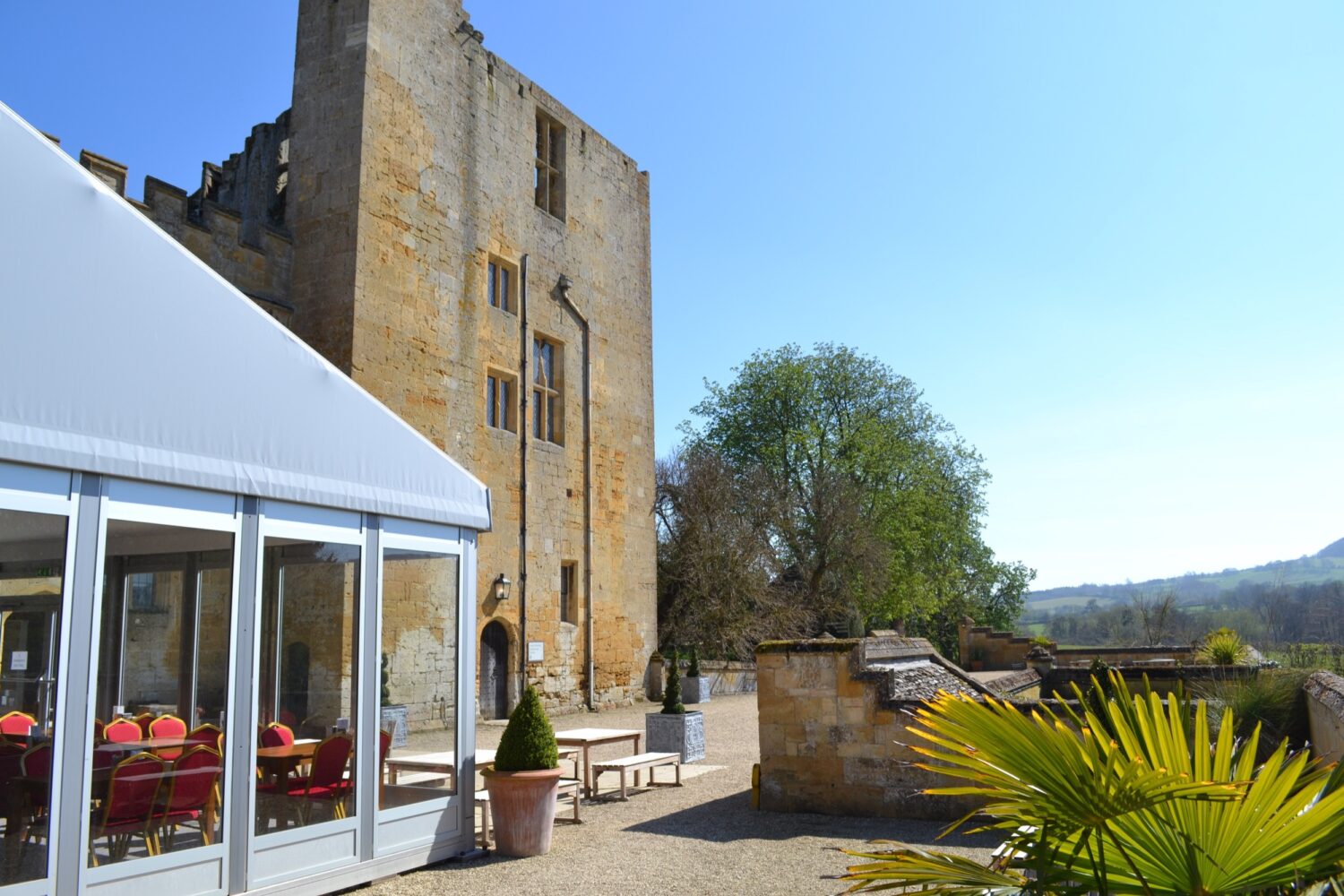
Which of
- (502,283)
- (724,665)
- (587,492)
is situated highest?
(502,283)

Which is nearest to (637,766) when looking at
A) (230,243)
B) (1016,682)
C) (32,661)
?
(32,661)

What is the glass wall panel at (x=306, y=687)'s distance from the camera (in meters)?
5.93

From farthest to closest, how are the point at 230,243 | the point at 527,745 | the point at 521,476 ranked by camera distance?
1. the point at 521,476
2. the point at 230,243
3. the point at 527,745

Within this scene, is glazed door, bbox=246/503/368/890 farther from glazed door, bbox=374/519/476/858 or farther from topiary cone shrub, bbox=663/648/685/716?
topiary cone shrub, bbox=663/648/685/716

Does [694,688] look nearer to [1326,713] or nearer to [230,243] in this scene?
[230,243]

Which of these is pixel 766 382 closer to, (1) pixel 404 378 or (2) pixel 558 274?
(2) pixel 558 274

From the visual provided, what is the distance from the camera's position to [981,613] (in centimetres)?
4091

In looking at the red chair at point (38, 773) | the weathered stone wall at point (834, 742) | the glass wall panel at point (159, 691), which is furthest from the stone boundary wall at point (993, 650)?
the red chair at point (38, 773)

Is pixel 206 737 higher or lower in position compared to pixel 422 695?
lower

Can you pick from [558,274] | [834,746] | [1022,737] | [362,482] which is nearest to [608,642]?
[558,274]

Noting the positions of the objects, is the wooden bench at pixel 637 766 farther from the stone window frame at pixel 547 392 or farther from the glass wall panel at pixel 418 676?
the stone window frame at pixel 547 392

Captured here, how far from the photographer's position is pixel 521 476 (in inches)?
706

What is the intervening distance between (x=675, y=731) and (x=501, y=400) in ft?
25.8

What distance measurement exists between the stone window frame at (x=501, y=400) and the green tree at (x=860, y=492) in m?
11.6
